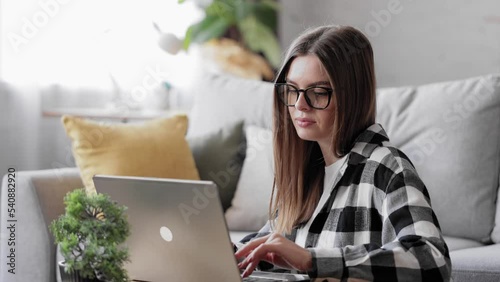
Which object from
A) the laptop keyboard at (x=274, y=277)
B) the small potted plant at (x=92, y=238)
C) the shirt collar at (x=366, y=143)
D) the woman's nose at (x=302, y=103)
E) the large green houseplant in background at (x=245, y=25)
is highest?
the large green houseplant in background at (x=245, y=25)

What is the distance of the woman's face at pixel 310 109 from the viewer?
1435 millimetres

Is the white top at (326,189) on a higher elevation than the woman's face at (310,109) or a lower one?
lower

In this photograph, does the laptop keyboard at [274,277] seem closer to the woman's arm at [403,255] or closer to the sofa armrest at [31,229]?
the woman's arm at [403,255]

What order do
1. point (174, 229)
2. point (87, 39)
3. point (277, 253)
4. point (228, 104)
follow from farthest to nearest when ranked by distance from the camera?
point (87, 39)
point (228, 104)
point (174, 229)
point (277, 253)

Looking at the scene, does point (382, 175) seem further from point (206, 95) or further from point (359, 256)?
point (206, 95)

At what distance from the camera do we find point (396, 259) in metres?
1.19

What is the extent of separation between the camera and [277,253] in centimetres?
119

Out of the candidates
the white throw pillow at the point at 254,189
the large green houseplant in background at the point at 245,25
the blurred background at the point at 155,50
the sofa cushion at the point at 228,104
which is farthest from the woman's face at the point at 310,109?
the large green houseplant in background at the point at 245,25

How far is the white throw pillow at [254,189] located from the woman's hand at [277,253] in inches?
51.1

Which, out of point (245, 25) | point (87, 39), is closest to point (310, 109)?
point (87, 39)

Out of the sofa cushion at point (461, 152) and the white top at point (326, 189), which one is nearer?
the white top at point (326, 189)

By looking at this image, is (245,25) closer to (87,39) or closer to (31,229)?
(87,39)

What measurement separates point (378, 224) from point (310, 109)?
25 cm

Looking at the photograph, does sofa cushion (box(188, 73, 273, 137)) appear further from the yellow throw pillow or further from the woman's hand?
the woman's hand
